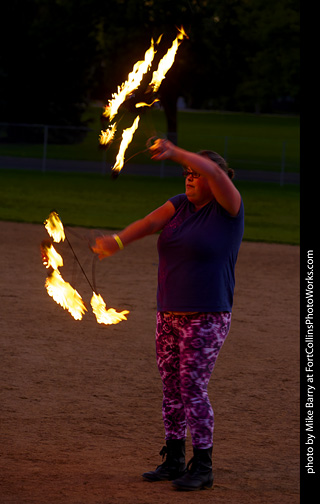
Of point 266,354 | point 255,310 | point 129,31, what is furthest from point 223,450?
point 129,31

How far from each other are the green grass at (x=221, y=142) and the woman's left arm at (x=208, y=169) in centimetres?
32

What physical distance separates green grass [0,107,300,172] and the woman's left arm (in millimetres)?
315

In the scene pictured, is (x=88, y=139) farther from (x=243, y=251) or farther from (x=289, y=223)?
(x=243, y=251)

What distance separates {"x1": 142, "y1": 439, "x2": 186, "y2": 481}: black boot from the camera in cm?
609

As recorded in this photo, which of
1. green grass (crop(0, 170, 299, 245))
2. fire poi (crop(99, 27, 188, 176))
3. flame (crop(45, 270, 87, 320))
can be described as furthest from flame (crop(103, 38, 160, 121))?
green grass (crop(0, 170, 299, 245))

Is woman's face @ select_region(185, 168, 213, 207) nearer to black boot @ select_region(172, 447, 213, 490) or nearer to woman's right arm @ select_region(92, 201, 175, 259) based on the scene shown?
woman's right arm @ select_region(92, 201, 175, 259)

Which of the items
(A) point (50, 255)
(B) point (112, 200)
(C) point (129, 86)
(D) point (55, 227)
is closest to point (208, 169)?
(C) point (129, 86)

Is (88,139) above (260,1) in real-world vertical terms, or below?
below

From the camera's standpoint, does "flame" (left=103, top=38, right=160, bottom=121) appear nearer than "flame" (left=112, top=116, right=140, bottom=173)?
No

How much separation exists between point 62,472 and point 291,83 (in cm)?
3641

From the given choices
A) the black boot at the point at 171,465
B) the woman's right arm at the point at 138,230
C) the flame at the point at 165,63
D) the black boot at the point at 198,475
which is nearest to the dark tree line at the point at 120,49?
the flame at the point at 165,63

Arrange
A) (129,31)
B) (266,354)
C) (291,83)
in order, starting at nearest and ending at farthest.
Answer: (266,354) → (129,31) → (291,83)

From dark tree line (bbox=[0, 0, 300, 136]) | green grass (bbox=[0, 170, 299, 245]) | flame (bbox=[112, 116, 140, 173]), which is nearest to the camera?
flame (bbox=[112, 116, 140, 173])

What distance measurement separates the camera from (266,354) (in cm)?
999
